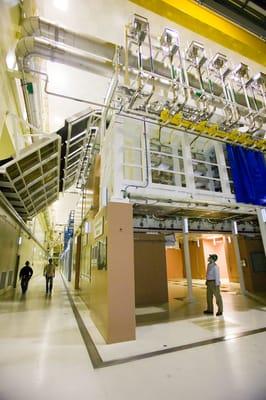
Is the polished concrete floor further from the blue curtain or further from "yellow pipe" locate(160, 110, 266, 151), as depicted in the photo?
"yellow pipe" locate(160, 110, 266, 151)

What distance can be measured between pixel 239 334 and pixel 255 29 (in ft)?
16.8

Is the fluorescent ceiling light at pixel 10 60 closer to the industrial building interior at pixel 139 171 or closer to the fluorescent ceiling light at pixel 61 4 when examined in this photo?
the industrial building interior at pixel 139 171

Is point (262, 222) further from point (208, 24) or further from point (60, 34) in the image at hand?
point (60, 34)

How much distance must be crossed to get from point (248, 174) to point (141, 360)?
16.3ft

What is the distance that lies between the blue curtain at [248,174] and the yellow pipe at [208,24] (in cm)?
230

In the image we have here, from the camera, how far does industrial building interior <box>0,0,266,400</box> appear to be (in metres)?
2.58

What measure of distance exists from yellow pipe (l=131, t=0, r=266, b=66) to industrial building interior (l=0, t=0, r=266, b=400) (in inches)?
0.8

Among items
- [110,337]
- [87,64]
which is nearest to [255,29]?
[87,64]

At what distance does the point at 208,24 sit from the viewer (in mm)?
3314

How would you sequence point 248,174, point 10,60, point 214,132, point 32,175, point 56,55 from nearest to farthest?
1. point 56,55
2. point 214,132
3. point 10,60
4. point 248,174
5. point 32,175

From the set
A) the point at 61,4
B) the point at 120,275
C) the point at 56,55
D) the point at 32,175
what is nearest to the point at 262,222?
the point at 120,275

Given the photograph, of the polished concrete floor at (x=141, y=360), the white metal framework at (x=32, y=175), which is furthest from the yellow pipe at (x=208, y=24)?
the polished concrete floor at (x=141, y=360)

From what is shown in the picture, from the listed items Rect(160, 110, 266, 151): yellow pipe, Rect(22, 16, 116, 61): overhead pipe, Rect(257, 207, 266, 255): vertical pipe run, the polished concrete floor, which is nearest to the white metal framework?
Rect(22, 16, 116, 61): overhead pipe

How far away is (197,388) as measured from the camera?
216 cm
